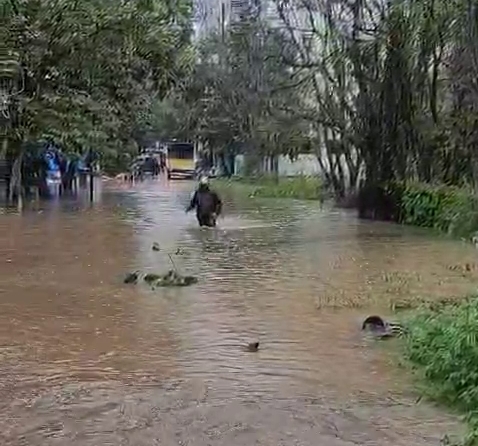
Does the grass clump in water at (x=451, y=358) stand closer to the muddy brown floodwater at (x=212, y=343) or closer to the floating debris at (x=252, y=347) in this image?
the muddy brown floodwater at (x=212, y=343)

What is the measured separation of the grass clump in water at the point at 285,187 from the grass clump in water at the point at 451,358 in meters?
25.2

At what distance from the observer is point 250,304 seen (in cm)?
1102

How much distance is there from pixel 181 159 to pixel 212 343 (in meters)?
50.3

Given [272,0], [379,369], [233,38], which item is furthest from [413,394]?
[233,38]

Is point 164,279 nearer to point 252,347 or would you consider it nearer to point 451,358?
point 252,347

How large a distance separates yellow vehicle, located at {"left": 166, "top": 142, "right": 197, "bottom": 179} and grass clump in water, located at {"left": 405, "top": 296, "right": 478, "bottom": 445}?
4939 centimetres

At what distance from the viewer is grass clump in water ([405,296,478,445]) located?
253 inches

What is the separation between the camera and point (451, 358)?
268 inches

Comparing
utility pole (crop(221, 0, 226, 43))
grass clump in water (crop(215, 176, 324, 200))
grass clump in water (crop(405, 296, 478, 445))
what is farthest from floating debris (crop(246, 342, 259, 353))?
grass clump in water (crop(215, 176, 324, 200))

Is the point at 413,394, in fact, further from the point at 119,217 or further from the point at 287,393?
the point at 119,217

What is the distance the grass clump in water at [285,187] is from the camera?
3591 centimetres

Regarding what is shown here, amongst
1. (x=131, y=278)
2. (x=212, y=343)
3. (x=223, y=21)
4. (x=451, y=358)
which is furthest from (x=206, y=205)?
(x=451, y=358)

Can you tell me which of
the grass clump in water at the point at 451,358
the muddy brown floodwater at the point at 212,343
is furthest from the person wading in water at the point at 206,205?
the grass clump in water at the point at 451,358

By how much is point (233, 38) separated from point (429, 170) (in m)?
10.5
